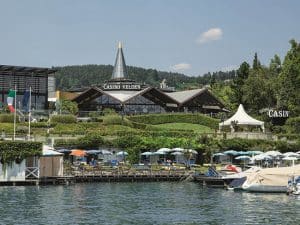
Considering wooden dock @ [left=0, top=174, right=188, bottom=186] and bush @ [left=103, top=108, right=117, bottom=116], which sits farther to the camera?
bush @ [left=103, top=108, right=117, bottom=116]

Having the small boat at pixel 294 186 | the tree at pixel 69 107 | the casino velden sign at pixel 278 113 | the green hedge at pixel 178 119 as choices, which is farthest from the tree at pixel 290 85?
the small boat at pixel 294 186

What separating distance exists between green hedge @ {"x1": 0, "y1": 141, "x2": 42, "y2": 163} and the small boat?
2252 cm

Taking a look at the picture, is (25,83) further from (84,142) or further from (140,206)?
(140,206)

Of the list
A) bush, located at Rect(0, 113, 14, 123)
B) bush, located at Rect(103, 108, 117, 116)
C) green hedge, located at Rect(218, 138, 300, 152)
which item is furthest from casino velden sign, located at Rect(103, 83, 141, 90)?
green hedge, located at Rect(218, 138, 300, 152)

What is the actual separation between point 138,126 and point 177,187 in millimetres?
34990

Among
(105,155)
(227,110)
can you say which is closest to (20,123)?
(105,155)

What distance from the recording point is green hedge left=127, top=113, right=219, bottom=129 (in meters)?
100

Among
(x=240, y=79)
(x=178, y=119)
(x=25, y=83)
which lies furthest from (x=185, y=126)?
(x=25, y=83)

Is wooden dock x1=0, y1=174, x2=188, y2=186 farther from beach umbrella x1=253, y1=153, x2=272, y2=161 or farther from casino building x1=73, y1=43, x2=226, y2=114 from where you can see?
casino building x1=73, y1=43, x2=226, y2=114

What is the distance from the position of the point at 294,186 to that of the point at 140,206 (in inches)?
615

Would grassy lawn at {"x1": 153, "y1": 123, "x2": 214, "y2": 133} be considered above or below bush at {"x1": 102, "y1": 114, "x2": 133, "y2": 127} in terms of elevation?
below

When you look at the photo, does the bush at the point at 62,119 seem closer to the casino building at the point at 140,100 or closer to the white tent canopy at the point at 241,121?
the casino building at the point at 140,100

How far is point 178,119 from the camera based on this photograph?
336ft

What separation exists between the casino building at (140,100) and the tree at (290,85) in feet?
47.7
